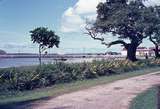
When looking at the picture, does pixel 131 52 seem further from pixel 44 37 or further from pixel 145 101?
pixel 145 101

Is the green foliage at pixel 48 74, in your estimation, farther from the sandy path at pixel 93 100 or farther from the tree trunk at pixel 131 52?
the tree trunk at pixel 131 52

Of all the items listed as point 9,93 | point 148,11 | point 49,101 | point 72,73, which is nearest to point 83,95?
point 49,101

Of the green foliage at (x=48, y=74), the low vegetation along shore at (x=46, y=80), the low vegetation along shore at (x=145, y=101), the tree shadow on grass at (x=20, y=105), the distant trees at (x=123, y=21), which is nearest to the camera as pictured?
the tree shadow on grass at (x=20, y=105)

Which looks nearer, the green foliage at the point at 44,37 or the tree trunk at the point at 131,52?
the green foliage at the point at 44,37

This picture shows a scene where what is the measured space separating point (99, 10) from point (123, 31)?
3.99 meters

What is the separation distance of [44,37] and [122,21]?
12.0 metres

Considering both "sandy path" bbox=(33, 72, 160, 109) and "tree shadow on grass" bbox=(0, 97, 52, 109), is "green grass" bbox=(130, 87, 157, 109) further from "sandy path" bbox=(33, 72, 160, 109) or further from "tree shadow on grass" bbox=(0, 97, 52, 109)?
"tree shadow on grass" bbox=(0, 97, 52, 109)

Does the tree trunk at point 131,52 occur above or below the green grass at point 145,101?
above

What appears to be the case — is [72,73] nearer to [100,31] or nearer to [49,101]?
[49,101]

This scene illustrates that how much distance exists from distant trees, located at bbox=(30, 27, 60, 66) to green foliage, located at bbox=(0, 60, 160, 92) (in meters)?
4.94

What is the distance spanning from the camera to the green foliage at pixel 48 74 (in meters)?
18.6

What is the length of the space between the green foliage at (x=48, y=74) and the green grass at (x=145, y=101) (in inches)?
243

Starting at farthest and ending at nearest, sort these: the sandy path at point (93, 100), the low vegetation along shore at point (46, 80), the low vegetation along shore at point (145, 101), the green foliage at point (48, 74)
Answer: the green foliage at point (48, 74)
the low vegetation along shore at point (46, 80)
the low vegetation along shore at point (145, 101)
the sandy path at point (93, 100)

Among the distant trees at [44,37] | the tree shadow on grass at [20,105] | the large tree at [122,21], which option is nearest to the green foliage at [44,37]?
the distant trees at [44,37]
